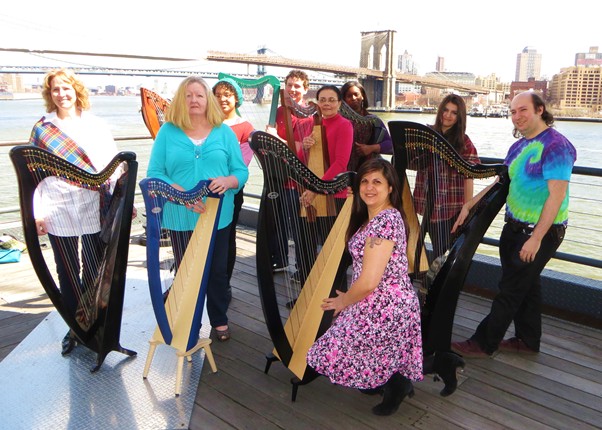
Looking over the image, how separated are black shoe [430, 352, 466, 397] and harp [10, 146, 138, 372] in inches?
55.9

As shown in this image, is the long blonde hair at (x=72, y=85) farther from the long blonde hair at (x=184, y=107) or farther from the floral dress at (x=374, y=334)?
the floral dress at (x=374, y=334)

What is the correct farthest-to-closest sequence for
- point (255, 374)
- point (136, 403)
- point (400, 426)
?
1. point (255, 374)
2. point (136, 403)
3. point (400, 426)

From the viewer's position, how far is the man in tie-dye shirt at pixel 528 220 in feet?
7.36

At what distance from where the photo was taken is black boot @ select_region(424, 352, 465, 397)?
88.2 inches

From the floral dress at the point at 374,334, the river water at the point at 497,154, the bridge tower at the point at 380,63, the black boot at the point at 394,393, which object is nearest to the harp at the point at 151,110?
the river water at the point at 497,154

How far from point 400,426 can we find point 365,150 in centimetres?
167

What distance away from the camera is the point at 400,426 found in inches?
81.0

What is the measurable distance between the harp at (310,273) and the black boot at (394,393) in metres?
0.30

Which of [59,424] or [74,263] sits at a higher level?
[74,263]

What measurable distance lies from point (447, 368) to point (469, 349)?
0.43 m

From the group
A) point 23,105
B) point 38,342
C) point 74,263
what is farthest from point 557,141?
point 23,105

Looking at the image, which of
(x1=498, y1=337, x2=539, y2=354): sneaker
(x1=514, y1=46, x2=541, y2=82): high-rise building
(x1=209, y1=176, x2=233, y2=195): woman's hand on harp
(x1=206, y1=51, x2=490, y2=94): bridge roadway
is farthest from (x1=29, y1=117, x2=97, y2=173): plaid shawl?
(x1=514, y1=46, x2=541, y2=82): high-rise building

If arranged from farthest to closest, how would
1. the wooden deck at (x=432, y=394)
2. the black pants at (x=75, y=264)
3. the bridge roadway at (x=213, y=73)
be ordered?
the bridge roadway at (x=213, y=73) < the black pants at (x=75, y=264) < the wooden deck at (x=432, y=394)

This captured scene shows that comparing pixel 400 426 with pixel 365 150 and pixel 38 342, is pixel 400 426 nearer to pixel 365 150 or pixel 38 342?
pixel 365 150
